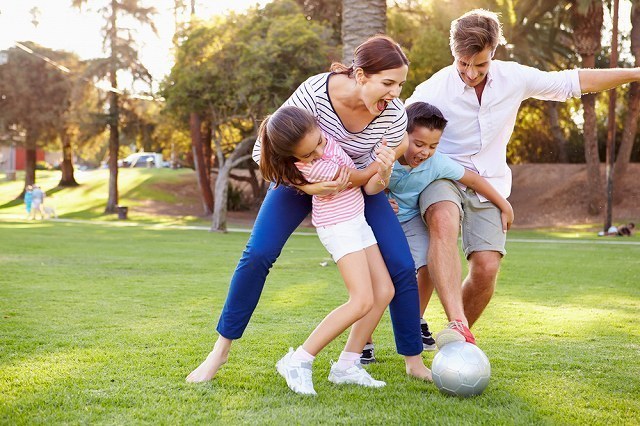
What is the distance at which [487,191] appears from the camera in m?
5.50

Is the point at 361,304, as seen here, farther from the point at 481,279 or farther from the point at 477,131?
the point at 477,131

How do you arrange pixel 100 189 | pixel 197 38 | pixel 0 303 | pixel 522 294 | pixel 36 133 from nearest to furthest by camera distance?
pixel 0 303 → pixel 522 294 → pixel 197 38 → pixel 36 133 → pixel 100 189

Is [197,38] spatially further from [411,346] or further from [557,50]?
[411,346]

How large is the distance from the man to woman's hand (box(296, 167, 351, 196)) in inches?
35.8

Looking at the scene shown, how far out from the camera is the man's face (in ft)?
17.0

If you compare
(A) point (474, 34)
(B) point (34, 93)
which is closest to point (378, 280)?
(A) point (474, 34)

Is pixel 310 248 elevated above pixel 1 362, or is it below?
below

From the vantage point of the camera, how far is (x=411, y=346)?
4.93 metres

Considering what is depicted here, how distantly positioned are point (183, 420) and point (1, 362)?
73.9 inches

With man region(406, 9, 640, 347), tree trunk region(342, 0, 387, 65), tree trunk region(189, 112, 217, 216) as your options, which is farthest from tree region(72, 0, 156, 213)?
man region(406, 9, 640, 347)

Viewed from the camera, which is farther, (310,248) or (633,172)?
(633,172)

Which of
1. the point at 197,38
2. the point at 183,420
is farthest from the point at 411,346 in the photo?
the point at 197,38

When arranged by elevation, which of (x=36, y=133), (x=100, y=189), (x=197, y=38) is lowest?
(x=100, y=189)

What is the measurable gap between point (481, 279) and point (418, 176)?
34.0 inches
